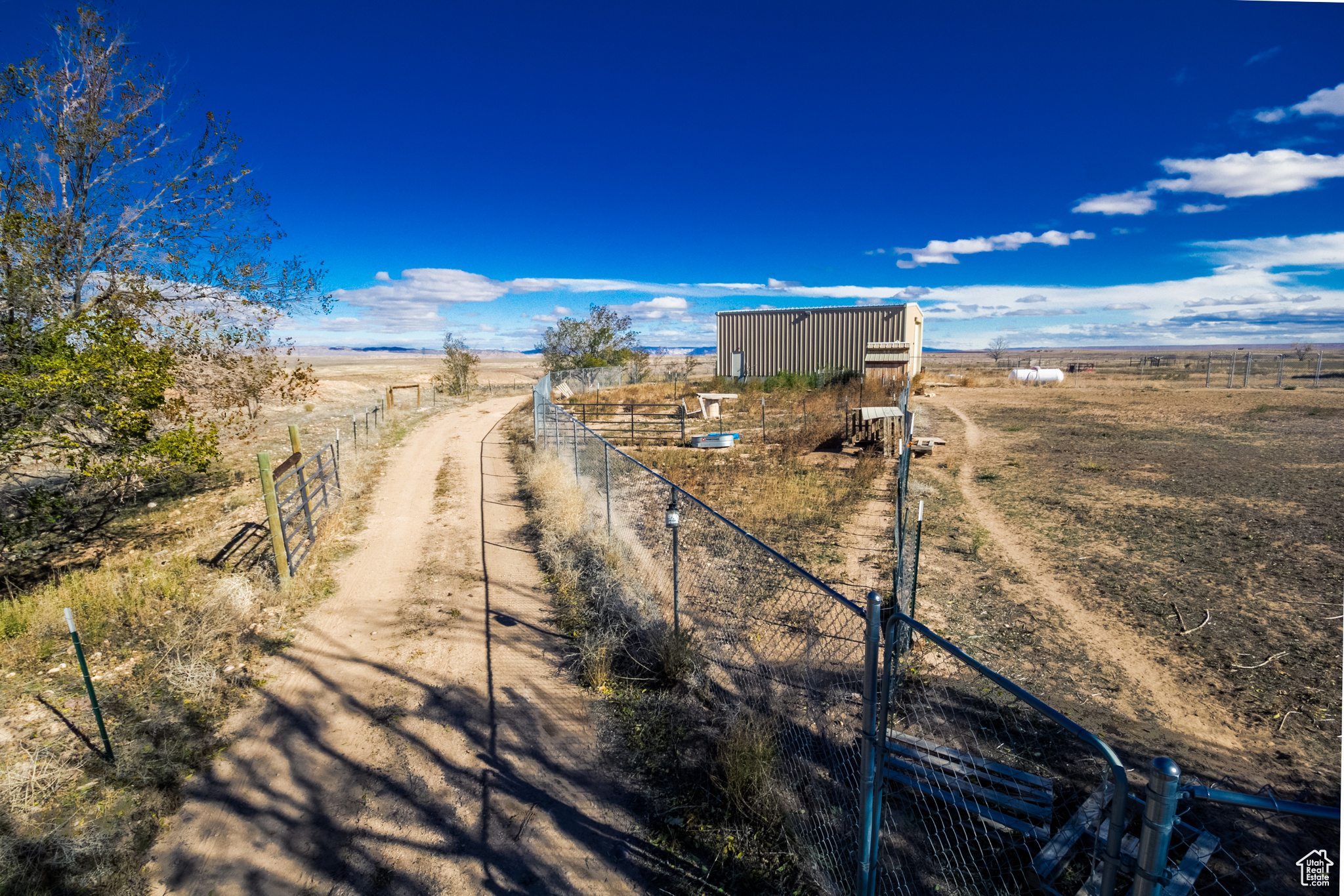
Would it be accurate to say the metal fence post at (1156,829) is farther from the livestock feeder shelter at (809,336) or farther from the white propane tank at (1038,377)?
the white propane tank at (1038,377)

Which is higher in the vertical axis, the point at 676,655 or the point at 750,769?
the point at 676,655

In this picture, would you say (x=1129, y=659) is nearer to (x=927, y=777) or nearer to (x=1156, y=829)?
(x=927, y=777)

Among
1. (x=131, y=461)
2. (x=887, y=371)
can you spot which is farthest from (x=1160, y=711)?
(x=887, y=371)

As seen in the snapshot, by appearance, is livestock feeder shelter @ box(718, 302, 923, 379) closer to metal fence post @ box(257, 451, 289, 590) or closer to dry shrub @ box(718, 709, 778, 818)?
metal fence post @ box(257, 451, 289, 590)

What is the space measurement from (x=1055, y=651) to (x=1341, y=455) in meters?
15.9

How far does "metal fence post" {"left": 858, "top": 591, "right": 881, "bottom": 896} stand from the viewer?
282 cm

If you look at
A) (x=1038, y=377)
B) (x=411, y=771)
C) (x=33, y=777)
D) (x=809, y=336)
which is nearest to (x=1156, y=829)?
(x=411, y=771)

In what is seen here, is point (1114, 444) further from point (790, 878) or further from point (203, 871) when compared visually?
point (203, 871)

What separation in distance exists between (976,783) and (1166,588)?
572 centimetres

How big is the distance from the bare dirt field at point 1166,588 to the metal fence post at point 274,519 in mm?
8783

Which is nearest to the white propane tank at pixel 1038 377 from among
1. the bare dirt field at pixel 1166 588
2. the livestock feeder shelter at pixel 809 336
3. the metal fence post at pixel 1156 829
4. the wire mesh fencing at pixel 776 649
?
the livestock feeder shelter at pixel 809 336

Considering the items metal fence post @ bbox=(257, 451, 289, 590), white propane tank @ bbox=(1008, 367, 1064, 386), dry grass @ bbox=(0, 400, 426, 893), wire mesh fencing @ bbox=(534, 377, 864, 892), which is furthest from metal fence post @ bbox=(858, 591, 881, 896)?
white propane tank @ bbox=(1008, 367, 1064, 386)

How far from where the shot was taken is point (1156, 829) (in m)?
1.77

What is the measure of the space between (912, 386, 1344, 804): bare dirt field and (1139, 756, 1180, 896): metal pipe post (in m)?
4.22
